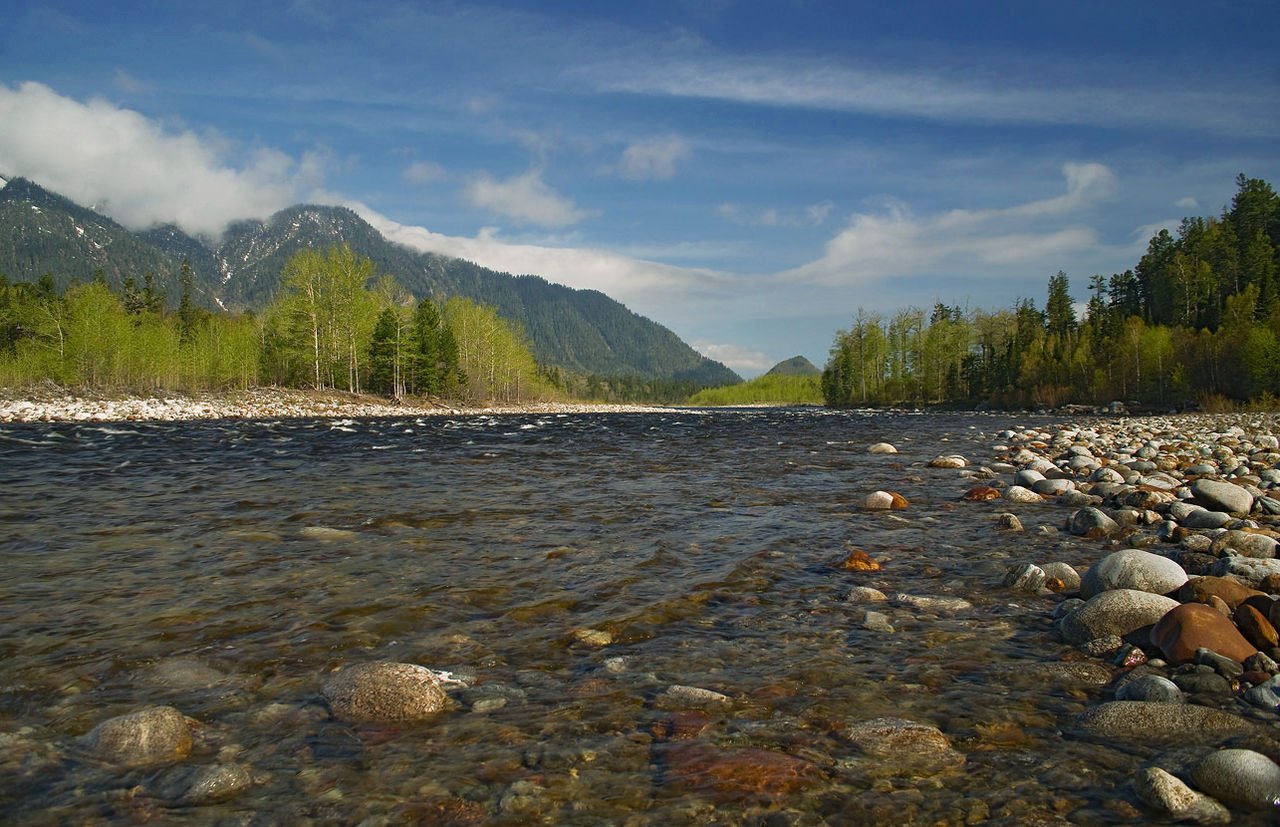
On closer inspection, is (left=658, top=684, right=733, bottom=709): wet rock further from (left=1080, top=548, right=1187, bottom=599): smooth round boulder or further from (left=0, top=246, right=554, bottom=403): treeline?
(left=0, top=246, right=554, bottom=403): treeline

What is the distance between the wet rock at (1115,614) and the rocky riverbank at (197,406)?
4373cm

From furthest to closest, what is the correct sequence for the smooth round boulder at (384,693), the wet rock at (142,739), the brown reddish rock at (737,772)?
1. the smooth round boulder at (384,693)
2. the wet rock at (142,739)
3. the brown reddish rock at (737,772)

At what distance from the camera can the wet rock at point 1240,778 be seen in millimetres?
2984

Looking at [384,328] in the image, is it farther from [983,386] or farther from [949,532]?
[983,386]

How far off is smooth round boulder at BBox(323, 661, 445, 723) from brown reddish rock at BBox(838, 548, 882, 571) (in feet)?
15.8

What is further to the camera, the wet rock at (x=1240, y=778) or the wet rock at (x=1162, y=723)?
the wet rock at (x=1162, y=723)

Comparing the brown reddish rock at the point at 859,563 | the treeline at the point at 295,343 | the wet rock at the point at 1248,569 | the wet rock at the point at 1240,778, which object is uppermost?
the treeline at the point at 295,343

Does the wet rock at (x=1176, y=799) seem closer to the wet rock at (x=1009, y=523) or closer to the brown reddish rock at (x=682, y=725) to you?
the brown reddish rock at (x=682, y=725)

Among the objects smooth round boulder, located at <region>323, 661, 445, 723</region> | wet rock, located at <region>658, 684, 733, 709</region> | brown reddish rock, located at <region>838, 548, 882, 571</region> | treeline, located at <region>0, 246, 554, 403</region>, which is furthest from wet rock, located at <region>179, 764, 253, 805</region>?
treeline, located at <region>0, 246, 554, 403</region>

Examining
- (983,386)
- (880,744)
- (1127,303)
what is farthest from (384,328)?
(1127,303)

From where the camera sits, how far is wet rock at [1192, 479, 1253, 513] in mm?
9703

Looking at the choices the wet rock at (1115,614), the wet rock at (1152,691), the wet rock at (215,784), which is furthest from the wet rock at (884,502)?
the wet rock at (215,784)

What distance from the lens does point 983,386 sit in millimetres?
97000

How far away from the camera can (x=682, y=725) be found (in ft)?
12.8
